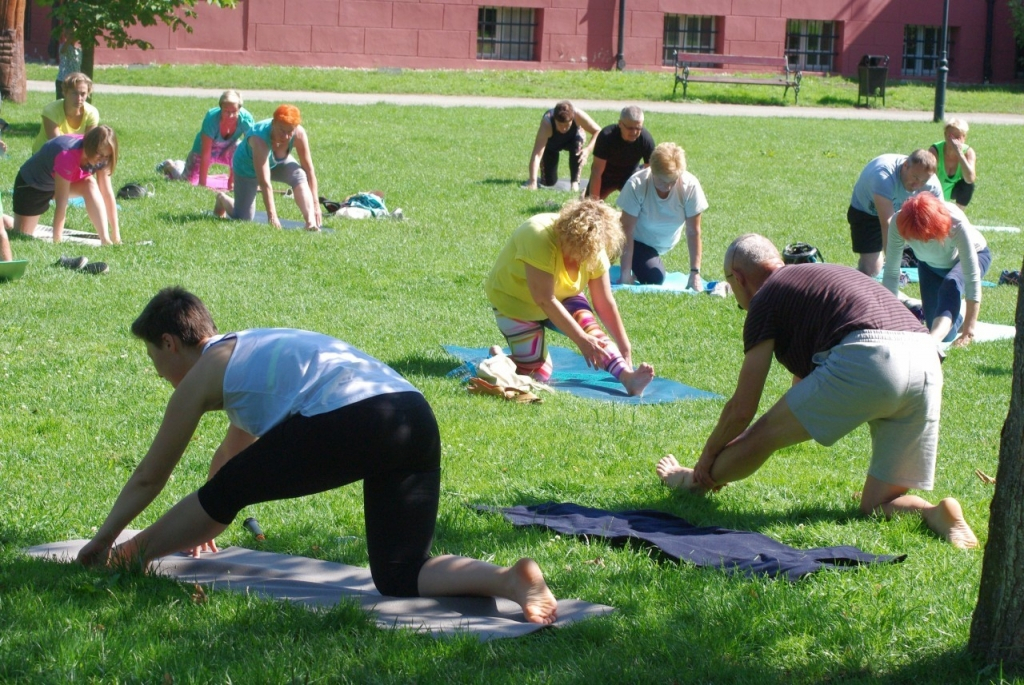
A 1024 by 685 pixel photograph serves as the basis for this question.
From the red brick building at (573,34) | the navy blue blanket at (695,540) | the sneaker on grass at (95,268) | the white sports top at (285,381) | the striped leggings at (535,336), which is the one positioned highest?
the red brick building at (573,34)

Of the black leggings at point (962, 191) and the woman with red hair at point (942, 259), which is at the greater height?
the black leggings at point (962, 191)

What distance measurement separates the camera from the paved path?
2373 cm

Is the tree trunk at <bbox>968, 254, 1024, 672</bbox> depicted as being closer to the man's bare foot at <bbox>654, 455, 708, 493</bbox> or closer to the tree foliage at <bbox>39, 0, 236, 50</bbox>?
the man's bare foot at <bbox>654, 455, 708, 493</bbox>

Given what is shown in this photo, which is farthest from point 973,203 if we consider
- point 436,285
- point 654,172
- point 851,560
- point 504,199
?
point 851,560

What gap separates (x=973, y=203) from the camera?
651 inches

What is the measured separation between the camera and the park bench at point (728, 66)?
94.3 ft

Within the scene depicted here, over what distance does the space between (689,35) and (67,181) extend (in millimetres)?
25277

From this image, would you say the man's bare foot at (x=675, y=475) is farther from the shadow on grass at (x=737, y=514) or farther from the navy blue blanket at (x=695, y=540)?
the navy blue blanket at (x=695, y=540)

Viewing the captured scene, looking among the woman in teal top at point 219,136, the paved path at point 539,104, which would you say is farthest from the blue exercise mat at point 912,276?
the paved path at point 539,104

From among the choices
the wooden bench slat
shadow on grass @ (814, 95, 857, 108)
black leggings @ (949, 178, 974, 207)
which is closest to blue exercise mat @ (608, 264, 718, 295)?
black leggings @ (949, 178, 974, 207)

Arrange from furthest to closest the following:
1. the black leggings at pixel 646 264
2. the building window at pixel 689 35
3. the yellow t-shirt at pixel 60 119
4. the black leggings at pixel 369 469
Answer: the building window at pixel 689 35 < the yellow t-shirt at pixel 60 119 < the black leggings at pixel 646 264 < the black leggings at pixel 369 469

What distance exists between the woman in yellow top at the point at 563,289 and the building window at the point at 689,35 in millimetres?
26776

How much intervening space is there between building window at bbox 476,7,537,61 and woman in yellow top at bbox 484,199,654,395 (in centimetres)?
2546

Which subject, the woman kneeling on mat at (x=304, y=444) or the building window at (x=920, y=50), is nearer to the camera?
the woman kneeling on mat at (x=304, y=444)
